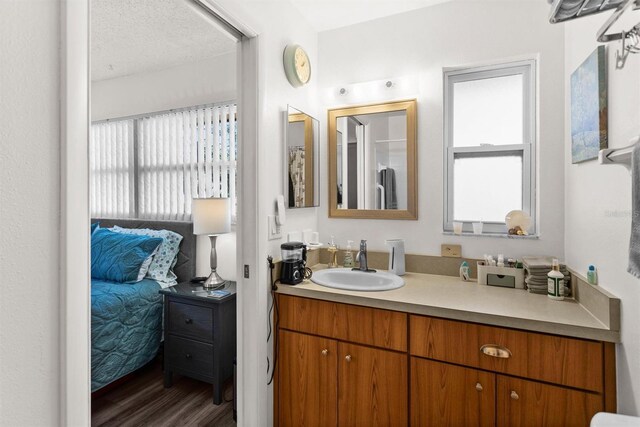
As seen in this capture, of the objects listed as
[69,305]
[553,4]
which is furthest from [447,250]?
[69,305]

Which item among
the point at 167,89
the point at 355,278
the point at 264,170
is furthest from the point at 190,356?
the point at 167,89

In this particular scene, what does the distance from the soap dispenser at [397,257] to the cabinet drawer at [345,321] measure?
0.49 m

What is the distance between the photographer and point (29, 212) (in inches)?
32.2

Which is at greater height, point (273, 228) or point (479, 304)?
point (273, 228)

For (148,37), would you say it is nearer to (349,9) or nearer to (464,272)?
(349,9)

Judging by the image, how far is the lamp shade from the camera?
2.41m

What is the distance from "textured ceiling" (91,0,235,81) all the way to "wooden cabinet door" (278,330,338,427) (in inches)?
70.4

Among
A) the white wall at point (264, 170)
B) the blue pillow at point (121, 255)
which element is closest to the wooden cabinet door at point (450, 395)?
the white wall at point (264, 170)

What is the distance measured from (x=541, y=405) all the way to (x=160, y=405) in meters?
2.16

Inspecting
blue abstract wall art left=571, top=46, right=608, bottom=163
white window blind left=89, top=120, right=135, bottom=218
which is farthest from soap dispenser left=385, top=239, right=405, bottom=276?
white window blind left=89, top=120, right=135, bottom=218

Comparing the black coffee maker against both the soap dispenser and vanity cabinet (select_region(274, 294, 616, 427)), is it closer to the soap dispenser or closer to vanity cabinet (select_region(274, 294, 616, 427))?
vanity cabinet (select_region(274, 294, 616, 427))

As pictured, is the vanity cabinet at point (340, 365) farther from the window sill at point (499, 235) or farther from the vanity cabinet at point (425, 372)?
the window sill at point (499, 235)

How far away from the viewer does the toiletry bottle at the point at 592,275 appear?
132 centimetres

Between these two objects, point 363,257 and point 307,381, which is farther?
point 363,257
